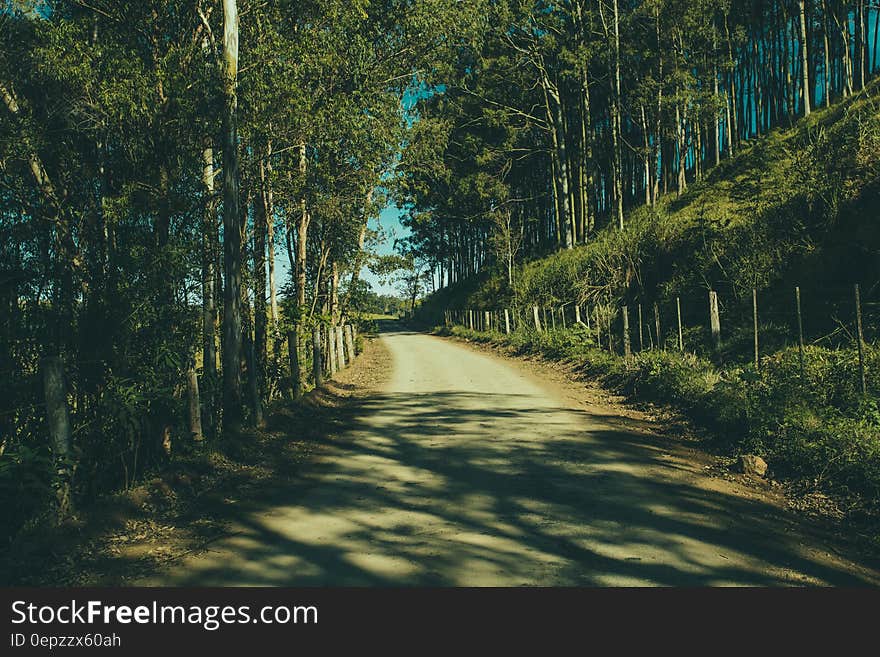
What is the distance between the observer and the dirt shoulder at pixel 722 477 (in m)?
4.85

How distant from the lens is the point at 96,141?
994 cm

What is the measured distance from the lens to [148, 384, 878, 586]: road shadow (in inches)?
164

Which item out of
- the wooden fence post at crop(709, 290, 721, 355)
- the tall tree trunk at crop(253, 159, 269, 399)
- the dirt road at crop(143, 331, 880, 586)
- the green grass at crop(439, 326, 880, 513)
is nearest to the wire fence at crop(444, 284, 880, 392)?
the wooden fence post at crop(709, 290, 721, 355)

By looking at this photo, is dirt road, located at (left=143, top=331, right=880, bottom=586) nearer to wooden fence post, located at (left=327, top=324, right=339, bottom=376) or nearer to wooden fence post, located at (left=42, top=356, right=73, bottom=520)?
wooden fence post, located at (left=42, top=356, right=73, bottom=520)

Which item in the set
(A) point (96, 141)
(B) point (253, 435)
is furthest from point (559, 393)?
(A) point (96, 141)

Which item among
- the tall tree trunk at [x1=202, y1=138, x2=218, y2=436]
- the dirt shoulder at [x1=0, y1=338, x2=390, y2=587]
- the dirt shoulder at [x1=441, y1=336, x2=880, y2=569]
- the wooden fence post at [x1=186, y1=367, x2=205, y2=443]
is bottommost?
the dirt shoulder at [x1=441, y1=336, x2=880, y2=569]

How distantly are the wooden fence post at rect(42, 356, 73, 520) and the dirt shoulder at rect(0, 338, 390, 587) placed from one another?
31 cm

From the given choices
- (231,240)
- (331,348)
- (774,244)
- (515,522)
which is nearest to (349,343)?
(331,348)

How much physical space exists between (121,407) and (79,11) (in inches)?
376

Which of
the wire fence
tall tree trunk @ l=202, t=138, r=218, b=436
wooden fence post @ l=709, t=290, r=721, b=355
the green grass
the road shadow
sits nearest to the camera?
the road shadow

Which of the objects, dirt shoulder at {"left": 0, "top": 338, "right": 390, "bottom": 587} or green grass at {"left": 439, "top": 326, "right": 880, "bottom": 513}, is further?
green grass at {"left": 439, "top": 326, "right": 880, "bottom": 513}

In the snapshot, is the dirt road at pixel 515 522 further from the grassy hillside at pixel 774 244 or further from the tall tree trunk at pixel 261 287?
the grassy hillside at pixel 774 244

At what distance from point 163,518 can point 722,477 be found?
576 centimetres

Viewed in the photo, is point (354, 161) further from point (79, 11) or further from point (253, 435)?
point (253, 435)
